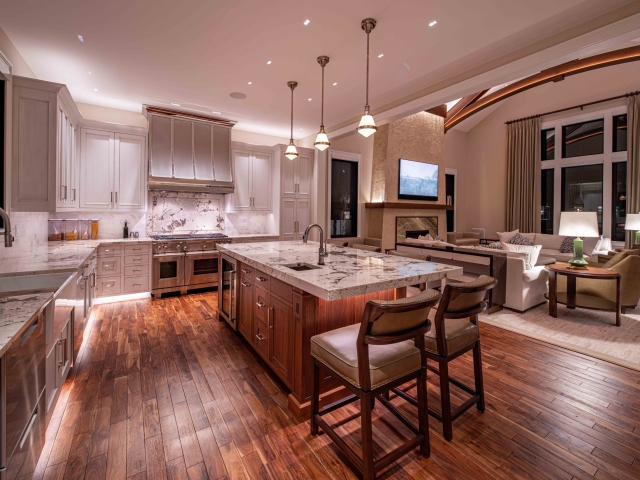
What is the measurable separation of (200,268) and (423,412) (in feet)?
14.3

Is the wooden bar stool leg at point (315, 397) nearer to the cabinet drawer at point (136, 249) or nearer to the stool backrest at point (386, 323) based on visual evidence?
the stool backrest at point (386, 323)

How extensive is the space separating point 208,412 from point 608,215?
29.0 feet

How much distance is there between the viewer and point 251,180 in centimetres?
596

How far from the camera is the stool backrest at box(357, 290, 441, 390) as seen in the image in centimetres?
136

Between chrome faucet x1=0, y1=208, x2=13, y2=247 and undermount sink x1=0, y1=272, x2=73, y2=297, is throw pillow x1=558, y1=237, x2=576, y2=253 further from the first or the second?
chrome faucet x1=0, y1=208, x2=13, y2=247

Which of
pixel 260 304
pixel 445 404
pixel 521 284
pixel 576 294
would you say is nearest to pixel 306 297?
pixel 260 304

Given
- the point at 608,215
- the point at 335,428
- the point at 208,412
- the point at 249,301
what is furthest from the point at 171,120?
the point at 608,215

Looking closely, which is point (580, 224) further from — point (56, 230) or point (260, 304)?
point (56, 230)

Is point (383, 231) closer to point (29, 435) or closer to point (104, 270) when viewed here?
point (104, 270)

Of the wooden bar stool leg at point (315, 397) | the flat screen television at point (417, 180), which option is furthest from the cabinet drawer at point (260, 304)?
the flat screen television at point (417, 180)

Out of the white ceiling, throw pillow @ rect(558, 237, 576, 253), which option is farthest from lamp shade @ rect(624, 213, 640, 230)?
the white ceiling

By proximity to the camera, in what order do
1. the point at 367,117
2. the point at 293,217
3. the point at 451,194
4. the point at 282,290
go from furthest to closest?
the point at 451,194, the point at 293,217, the point at 367,117, the point at 282,290

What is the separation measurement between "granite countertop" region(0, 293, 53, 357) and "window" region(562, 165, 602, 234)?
374 inches

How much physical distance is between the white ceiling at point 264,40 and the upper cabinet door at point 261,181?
5.75 feet
